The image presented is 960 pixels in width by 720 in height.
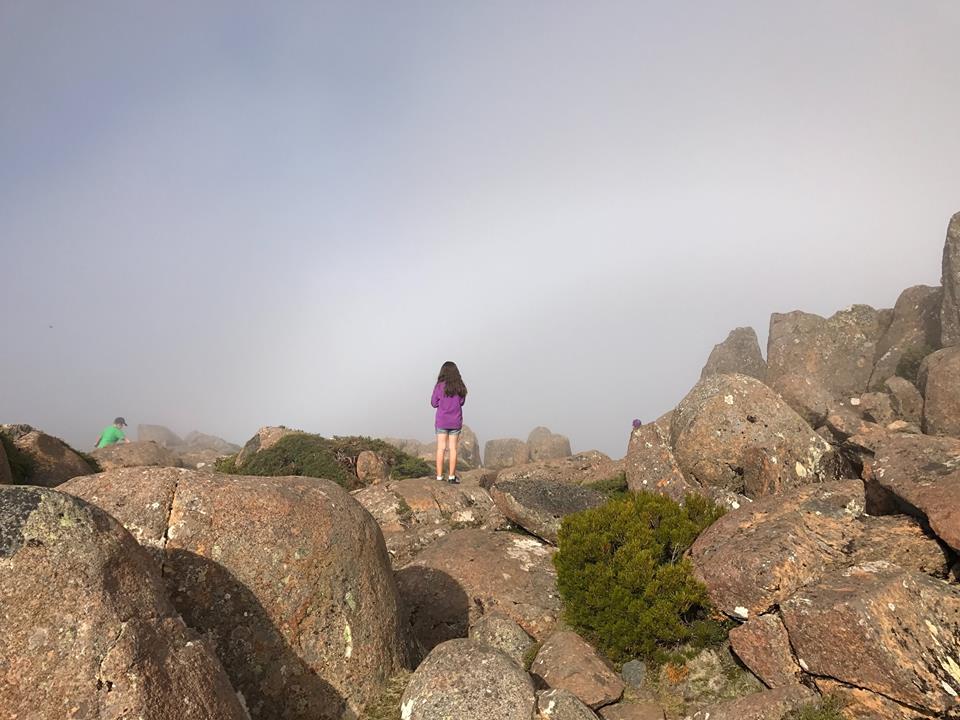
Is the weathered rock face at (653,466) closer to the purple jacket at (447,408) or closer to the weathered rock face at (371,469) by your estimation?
the purple jacket at (447,408)

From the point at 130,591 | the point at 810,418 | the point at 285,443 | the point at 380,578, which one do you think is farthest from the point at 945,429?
the point at 130,591

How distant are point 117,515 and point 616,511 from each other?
763cm

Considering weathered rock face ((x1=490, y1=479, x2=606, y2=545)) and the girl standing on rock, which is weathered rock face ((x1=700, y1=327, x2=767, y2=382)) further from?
weathered rock face ((x1=490, y1=479, x2=606, y2=545))

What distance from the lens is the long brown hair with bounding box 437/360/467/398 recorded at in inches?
744

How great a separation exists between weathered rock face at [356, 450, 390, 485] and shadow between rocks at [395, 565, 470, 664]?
43.9 feet

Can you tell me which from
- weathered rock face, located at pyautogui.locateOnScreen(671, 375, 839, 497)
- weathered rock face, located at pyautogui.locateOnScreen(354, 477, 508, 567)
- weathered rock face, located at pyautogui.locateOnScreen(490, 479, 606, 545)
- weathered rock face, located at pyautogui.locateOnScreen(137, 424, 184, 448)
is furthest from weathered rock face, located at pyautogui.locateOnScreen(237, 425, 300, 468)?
weathered rock face, located at pyautogui.locateOnScreen(137, 424, 184, 448)

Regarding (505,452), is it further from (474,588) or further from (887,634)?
(887,634)

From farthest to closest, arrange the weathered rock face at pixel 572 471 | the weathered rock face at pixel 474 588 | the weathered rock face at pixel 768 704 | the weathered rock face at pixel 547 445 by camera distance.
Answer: the weathered rock face at pixel 547 445 → the weathered rock face at pixel 572 471 → the weathered rock face at pixel 474 588 → the weathered rock face at pixel 768 704

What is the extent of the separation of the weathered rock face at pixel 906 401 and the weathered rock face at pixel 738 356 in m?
22.7

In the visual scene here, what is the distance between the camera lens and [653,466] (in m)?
14.3

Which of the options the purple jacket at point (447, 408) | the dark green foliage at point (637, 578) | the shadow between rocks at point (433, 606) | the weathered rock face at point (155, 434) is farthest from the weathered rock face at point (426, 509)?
the weathered rock face at point (155, 434)

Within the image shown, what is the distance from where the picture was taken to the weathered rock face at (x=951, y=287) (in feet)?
109

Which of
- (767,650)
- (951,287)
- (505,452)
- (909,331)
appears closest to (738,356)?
(909,331)

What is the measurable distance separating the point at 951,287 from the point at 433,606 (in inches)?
1405
